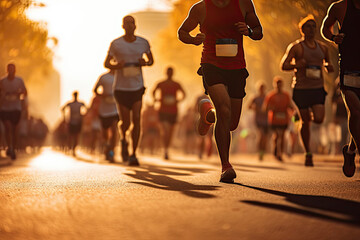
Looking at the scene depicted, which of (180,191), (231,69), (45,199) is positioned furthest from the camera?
(231,69)

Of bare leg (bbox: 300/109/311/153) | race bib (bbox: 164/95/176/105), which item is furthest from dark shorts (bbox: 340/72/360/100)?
race bib (bbox: 164/95/176/105)

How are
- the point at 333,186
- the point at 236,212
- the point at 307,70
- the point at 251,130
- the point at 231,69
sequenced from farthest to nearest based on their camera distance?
the point at 251,130 → the point at 307,70 → the point at 231,69 → the point at 333,186 → the point at 236,212

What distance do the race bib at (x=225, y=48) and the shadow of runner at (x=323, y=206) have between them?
5.79ft

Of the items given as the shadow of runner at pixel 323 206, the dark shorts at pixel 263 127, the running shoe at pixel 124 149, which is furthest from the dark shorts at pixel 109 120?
the shadow of runner at pixel 323 206

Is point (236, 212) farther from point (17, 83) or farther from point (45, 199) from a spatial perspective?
point (17, 83)

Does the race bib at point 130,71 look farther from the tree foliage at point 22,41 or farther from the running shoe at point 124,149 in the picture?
the tree foliage at point 22,41

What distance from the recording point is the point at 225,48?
23.6ft

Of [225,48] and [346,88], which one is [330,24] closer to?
[346,88]

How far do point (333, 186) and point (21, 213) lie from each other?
3219 millimetres

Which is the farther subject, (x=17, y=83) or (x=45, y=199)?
(x=17, y=83)

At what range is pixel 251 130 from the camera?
29891 millimetres

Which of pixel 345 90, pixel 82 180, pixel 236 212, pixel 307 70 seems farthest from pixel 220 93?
pixel 307 70

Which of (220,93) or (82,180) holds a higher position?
(220,93)

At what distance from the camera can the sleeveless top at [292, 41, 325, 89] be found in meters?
11.1
